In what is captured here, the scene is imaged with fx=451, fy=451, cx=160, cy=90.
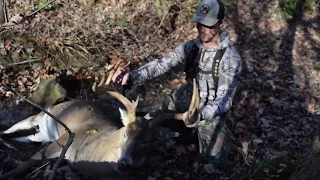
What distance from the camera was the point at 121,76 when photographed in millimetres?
5285

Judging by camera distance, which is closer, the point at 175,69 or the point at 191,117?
the point at 191,117

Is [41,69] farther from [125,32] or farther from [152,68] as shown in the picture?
[152,68]

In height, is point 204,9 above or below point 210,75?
above

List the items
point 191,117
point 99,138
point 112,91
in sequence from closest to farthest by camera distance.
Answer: point 191,117 < point 112,91 < point 99,138

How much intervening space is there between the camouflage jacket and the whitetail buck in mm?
481

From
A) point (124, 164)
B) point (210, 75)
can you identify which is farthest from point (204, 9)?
point (124, 164)

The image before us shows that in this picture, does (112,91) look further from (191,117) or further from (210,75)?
(210,75)

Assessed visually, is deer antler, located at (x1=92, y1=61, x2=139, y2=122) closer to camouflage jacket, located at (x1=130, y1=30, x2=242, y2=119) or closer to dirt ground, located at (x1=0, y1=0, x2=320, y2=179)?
camouflage jacket, located at (x1=130, y1=30, x2=242, y2=119)

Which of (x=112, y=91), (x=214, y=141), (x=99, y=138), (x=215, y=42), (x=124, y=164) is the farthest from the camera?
(x=99, y=138)

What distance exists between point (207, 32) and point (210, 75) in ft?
1.85

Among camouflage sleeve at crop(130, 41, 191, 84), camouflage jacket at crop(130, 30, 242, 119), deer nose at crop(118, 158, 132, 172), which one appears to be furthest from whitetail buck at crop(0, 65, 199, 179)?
camouflage sleeve at crop(130, 41, 191, 84)

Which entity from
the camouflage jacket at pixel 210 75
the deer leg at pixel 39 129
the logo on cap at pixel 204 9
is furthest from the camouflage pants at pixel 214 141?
the deer leg at pixel 39 129

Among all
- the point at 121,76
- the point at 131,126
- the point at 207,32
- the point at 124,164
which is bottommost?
the point at 124,164

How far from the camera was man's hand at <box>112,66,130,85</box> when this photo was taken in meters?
5.26
